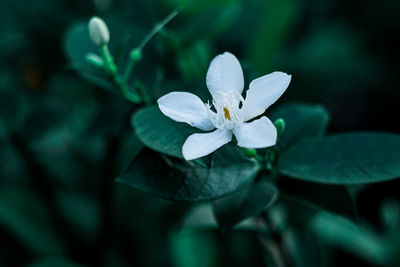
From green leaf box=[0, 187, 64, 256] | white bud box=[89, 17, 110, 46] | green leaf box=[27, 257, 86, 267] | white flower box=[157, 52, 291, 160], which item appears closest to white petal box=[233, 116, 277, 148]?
white flower box=[157, 52, 291, 160]

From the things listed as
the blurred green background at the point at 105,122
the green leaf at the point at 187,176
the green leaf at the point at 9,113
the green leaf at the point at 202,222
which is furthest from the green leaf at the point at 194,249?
the green leaf at the point at 187,176

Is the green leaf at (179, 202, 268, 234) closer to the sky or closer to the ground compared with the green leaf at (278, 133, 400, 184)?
closer to the ground

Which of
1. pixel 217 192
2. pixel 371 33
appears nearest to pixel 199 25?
pixel 217 192

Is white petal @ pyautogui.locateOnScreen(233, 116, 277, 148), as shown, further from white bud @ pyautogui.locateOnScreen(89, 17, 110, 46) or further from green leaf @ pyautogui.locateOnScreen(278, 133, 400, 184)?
white bud @ pyautogui.locateOnScreen(89, 17, 110, 46)

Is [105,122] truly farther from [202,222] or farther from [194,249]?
[194,249]

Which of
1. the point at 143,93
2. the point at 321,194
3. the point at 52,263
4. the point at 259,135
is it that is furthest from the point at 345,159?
the point at 52,263

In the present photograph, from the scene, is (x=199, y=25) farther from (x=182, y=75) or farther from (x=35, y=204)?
(x=35, y=204)
